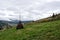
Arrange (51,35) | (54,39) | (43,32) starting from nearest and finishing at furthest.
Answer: (54,39)
(51,35)
(43,32)

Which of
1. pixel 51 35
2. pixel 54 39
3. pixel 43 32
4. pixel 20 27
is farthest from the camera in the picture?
pixel 20 27

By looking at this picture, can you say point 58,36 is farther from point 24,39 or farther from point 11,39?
point 11,39

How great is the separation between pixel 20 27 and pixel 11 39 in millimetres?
9404

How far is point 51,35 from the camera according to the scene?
29.4 m

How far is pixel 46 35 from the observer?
2989 centimetres

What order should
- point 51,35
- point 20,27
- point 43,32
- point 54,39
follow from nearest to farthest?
point 54,39
point 51,35
point 43,32
point 20,27

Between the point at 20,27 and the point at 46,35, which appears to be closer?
the point at 46,35

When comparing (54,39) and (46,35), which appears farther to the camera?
(46,35)

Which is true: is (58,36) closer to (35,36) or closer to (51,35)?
(51,35)

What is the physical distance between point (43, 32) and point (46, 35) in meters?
2.22

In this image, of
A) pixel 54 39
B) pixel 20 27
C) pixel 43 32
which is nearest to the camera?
pixel 54 39

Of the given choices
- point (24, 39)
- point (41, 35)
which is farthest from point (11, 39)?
point (41, 35)

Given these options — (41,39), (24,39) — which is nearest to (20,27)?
(24,39)

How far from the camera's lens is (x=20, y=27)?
42.1m
